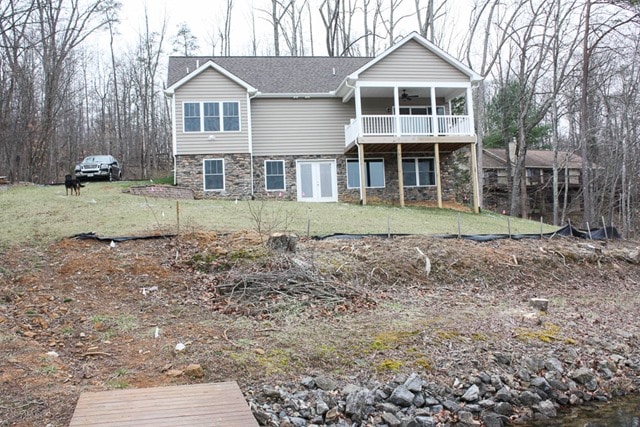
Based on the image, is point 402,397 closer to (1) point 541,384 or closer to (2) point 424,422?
(2) point 424,422

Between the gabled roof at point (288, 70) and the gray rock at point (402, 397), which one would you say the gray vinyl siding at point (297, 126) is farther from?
the gray rock at point (402, 397)

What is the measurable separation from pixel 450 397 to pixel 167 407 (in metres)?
3.17

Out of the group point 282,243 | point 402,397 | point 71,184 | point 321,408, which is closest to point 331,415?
point 321,408

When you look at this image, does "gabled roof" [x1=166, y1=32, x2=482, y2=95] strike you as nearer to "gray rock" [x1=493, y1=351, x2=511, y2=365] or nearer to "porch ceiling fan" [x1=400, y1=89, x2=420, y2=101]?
"porch ceiling fan" [x1=400, y1=89, x2=420, y2=101]

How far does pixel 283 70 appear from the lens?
78.2 ft

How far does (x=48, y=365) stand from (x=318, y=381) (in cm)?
284

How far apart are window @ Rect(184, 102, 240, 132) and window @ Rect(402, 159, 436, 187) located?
286 inches

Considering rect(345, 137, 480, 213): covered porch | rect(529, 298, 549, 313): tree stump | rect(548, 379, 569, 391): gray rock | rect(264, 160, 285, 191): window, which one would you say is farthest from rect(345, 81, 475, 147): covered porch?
rect(548, 379, 569, 391): gray rock

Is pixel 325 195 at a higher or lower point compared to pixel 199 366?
higher

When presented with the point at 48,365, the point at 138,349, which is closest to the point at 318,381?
the point at 138,349

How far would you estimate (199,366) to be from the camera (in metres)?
5.52

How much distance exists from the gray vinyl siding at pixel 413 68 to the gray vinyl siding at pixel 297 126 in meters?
2.50

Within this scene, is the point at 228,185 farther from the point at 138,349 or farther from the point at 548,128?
the point at 548,128

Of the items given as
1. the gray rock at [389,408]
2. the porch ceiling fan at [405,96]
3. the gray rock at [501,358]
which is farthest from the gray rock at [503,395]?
the porch ceiling fan at [405,96]
